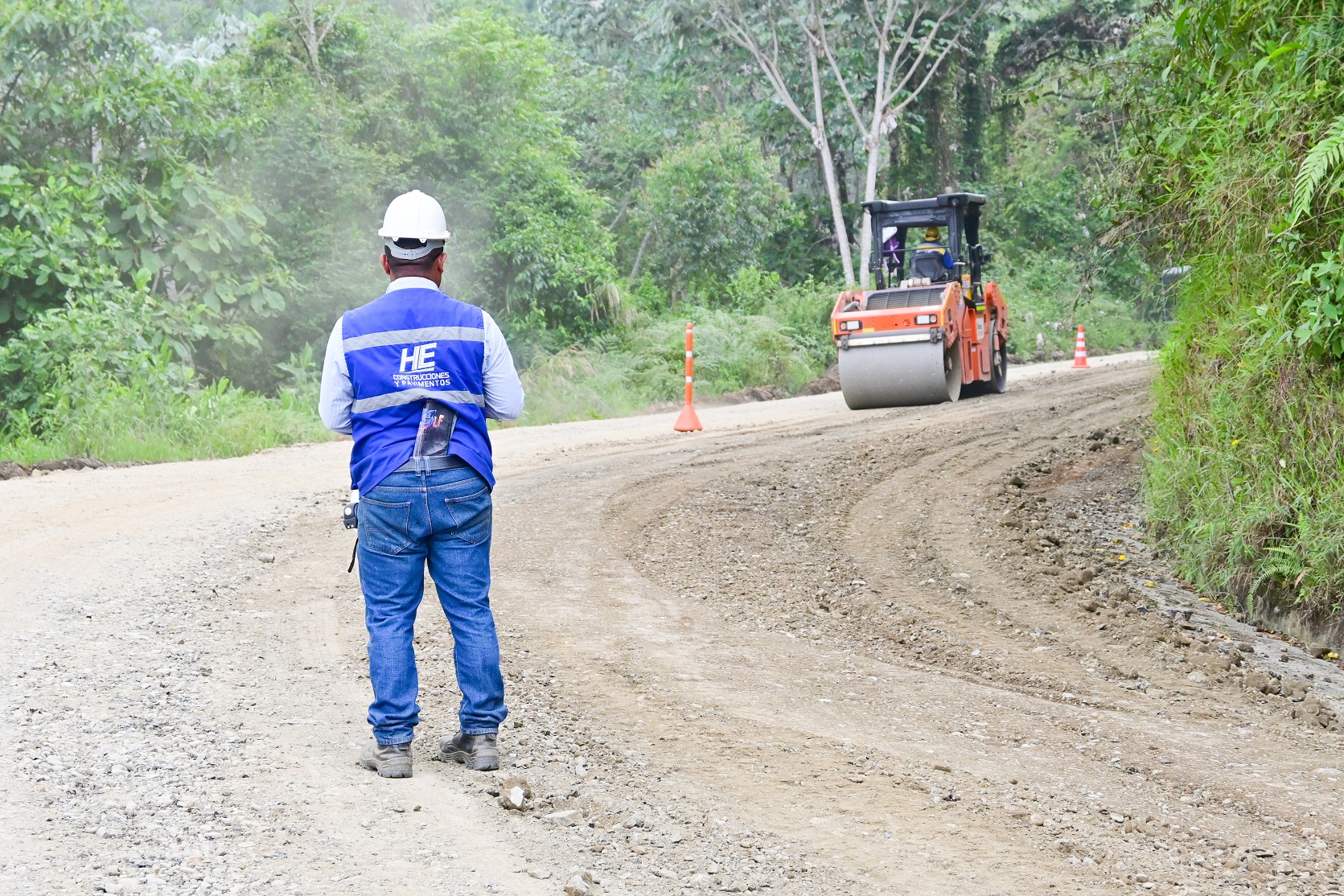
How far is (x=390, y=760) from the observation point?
187 inches

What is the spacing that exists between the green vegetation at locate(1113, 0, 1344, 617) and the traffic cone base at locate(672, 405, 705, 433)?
685 centimetres

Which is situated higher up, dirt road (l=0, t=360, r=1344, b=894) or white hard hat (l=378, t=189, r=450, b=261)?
white hard hat (l=378, t=189, r=450, b=261)

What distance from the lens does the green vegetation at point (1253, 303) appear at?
7055 millimetres

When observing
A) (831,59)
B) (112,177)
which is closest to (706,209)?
(831,59)

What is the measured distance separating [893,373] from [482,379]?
13517 mm

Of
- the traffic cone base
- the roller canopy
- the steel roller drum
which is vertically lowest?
the traffic cone base

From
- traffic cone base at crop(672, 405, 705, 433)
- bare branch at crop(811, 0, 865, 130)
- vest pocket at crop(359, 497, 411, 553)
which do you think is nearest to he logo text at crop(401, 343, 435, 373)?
vest pocket at crop(359, 497, 411, 553)

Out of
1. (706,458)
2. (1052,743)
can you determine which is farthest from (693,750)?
(706,458)

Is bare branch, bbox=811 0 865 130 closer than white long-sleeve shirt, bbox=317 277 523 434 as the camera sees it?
No

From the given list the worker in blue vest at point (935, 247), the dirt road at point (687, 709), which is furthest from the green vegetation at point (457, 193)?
the dirt road at point (687, 709)

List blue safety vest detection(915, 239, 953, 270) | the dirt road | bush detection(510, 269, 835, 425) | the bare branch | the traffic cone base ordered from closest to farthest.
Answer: the dirt road → the traffic cone base → blue safety vest detection(915, 239, 953, 270) → bush detection(510, 269, 835, 425) → the bare branch

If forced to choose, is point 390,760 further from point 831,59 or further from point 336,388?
point 831,59

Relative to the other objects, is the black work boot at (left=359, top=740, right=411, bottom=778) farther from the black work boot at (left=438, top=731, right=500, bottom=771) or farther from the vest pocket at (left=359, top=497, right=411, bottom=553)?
the vest pocket at (left=359, top=497, right=411, bottom=553)

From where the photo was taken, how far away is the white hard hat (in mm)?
4750
